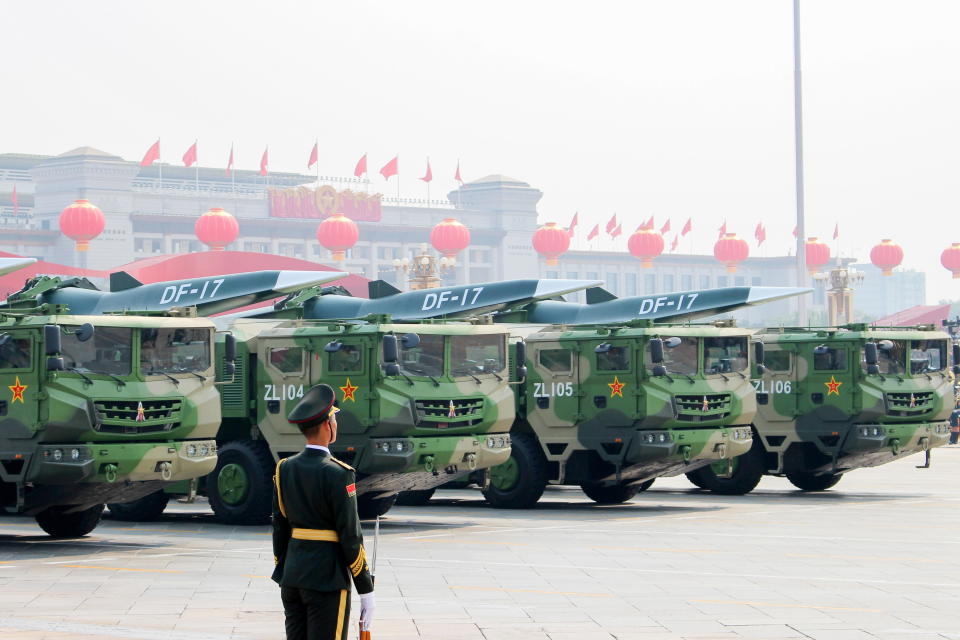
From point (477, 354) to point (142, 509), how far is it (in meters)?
4.72

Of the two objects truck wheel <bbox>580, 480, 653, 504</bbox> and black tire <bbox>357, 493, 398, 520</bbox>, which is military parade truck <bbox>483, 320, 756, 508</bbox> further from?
black tire <bbox>357, 493, 398, 520</bbox>

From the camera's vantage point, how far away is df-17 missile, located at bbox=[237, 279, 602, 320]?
2361 centimetres

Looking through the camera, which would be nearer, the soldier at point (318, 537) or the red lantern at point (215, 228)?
the soldier at point (318, 537)

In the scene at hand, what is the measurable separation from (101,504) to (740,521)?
781 centimetres

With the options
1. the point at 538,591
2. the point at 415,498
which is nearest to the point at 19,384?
the point at 538,591

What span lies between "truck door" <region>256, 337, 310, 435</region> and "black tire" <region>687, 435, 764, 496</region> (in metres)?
8.04

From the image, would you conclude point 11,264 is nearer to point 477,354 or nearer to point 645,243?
point 477,354

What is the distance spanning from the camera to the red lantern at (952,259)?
312 feet

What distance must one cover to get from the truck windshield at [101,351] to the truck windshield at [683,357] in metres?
8.04

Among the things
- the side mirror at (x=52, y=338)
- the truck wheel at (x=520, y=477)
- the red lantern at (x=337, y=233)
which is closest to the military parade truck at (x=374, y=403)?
the truck wheel at (x=520, y=477)

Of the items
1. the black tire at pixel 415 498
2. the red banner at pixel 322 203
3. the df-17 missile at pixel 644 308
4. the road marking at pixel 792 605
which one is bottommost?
the black tire at pixel 415 498

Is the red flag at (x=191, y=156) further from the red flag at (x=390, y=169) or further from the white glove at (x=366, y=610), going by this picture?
the white glove at (x=366, y=610)

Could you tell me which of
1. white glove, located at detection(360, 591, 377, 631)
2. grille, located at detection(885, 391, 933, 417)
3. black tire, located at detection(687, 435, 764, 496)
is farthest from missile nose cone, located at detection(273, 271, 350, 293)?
white glove, located at detection(360, 591, 377, 631)

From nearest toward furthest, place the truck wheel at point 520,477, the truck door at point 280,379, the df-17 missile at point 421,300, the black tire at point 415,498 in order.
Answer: the truck door at point 280,379 < the truck wheel at point 520,477 < the black tire at point 415,498 < the df-17 missile at point 421,300
